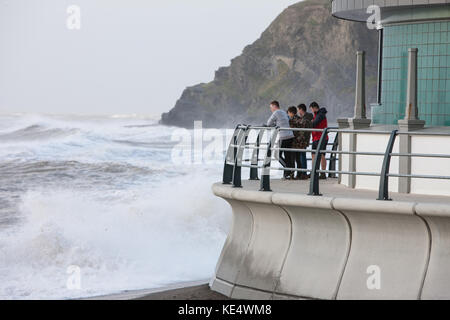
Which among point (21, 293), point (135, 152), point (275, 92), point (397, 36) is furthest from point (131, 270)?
point (275, 92)

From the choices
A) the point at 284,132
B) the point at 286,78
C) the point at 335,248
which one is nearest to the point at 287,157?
the point at 284,132

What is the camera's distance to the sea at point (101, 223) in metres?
20.3

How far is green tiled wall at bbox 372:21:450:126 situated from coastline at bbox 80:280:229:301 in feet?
12.3

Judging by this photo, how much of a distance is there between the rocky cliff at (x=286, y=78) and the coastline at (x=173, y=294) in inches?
5579

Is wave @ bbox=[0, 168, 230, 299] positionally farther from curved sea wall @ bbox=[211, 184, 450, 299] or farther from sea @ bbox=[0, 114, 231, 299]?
curved sea wall @ bbox=[211, 184, 450, 299]

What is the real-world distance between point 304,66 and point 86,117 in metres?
90.1

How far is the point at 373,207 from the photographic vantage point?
11320 millimetres

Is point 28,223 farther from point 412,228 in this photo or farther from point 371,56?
point 371,56

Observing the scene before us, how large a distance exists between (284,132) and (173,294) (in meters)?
3.19

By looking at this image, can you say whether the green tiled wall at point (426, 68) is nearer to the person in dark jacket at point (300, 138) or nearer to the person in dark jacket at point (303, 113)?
the person in dark jacket at point (300, 138)

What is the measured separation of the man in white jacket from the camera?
15.0 metres

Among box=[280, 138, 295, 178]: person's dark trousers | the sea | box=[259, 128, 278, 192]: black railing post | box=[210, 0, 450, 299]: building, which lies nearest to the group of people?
box=[280, 138, 295, 178]: person's dark trousers

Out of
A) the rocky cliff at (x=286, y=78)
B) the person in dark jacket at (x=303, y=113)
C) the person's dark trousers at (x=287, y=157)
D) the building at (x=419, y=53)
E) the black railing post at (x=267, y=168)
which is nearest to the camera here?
the black railing post at (x=267, y=168)

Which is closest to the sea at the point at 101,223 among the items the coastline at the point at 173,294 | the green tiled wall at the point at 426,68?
the coastline at the point at 173,294
